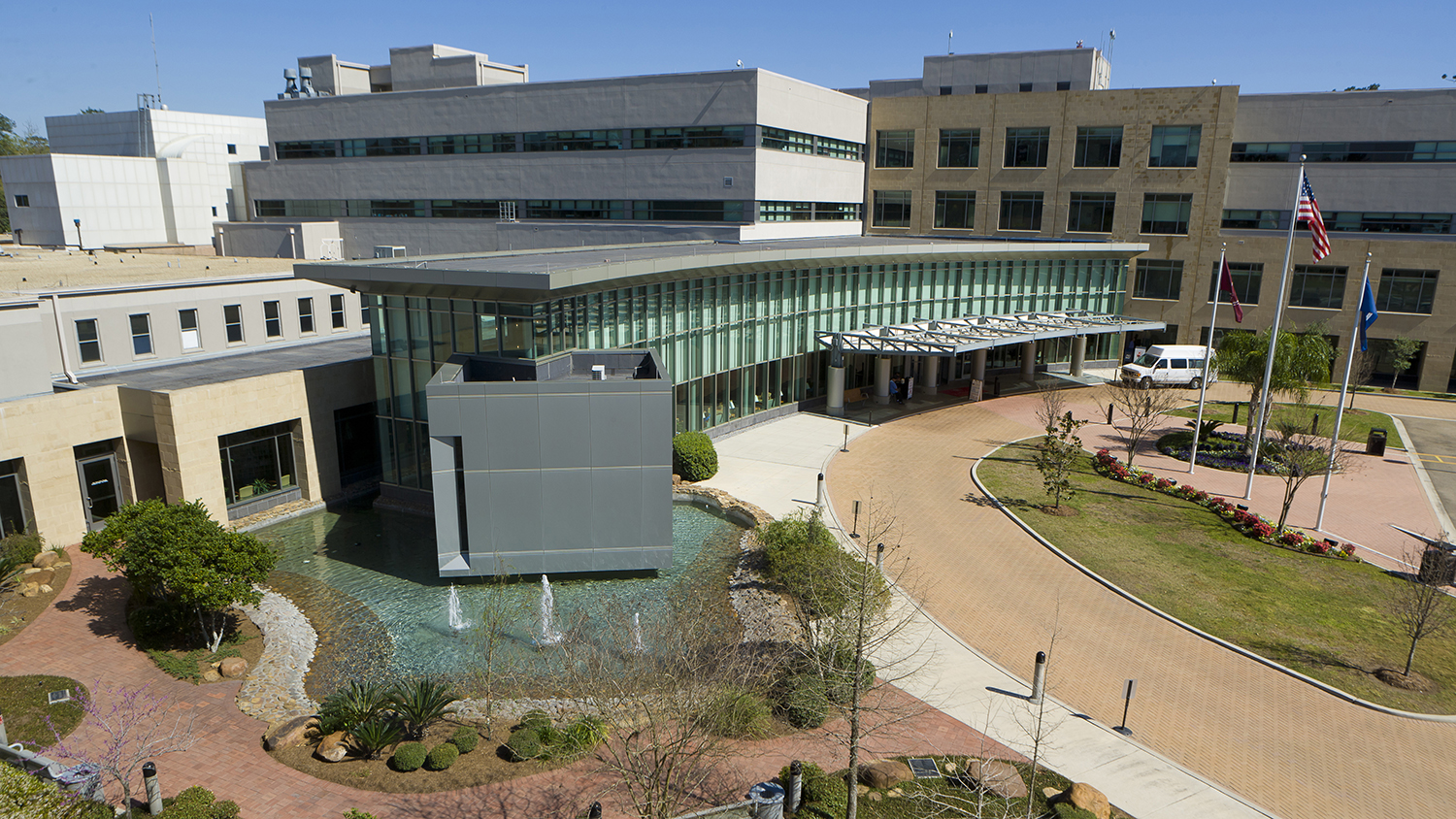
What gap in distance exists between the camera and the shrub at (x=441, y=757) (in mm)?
14828

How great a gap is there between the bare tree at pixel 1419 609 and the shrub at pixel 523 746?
59.8 ft

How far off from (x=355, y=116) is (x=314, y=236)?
8.01m

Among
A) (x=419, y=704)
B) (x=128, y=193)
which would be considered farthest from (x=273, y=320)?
(x=128, y=193)

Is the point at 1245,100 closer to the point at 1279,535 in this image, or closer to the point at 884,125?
the point at 884,125

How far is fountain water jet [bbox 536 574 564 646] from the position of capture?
19.5 metres

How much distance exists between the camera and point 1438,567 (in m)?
21.2

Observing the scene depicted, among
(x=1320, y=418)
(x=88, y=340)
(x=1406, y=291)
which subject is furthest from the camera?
(x=1406, y=291)

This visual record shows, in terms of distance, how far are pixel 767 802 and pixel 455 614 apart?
10.7 metres

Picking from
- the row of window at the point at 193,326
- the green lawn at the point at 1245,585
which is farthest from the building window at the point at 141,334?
the green lawn at the point at 1245,585

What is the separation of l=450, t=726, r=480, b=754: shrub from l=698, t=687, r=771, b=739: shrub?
455 centimetres

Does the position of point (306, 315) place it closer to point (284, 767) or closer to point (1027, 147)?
point (284, 767)

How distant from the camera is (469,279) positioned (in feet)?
77.1

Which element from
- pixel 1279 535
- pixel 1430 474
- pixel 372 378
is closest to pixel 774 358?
pixel 372 378

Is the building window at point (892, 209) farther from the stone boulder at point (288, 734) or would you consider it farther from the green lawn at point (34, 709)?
the green lawn at point (34, 709)
